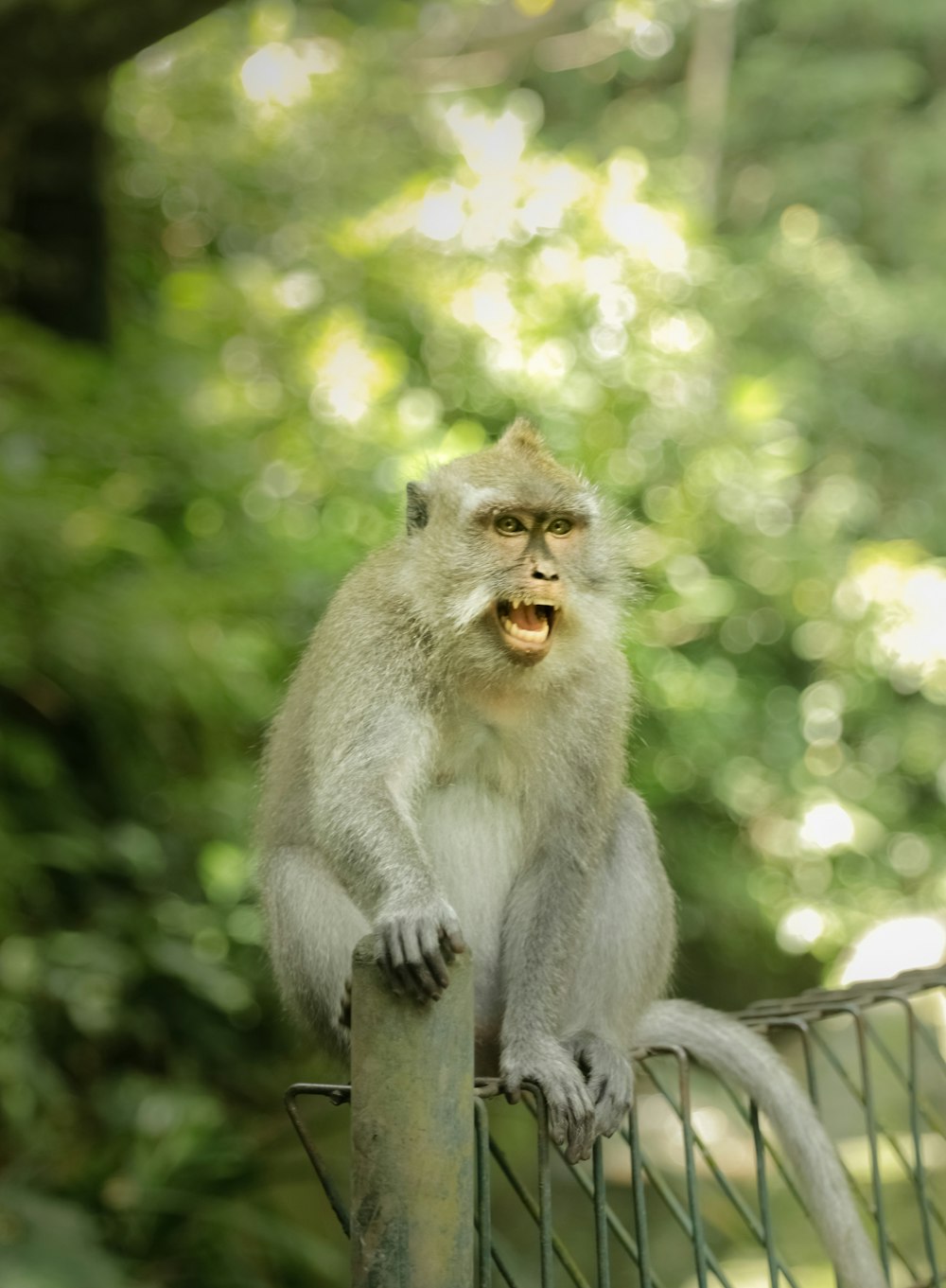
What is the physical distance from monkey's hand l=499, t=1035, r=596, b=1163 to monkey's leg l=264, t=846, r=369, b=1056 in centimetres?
38

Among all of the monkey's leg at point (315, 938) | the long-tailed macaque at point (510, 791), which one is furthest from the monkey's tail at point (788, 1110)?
the monkey's leg at point (315, 938)

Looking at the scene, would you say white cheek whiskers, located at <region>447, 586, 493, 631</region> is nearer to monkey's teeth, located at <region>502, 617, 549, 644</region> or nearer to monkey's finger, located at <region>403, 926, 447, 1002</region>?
monkey's teeth, located at <region>502, 617, 549, 644</region>

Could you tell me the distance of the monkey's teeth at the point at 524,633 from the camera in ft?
10.0

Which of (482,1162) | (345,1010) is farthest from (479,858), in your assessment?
(482,1162)

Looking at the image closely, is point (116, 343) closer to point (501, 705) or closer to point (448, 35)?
point (501, 705)

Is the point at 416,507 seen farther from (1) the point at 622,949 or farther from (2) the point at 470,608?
(1) the point at 622,949

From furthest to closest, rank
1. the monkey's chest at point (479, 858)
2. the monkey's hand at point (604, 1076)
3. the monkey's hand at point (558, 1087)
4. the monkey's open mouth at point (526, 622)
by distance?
the monkey's chest at point (479, 858), the monkey's open mouth at point (526, 622), the monkey's hand at point (604, 1076), the monkey's hand at point (558, 1087)

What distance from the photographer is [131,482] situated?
5496 mm

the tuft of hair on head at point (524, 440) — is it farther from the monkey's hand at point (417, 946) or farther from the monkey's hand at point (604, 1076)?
the monkey's hand at point (604, 1076)

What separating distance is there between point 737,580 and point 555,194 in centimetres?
242

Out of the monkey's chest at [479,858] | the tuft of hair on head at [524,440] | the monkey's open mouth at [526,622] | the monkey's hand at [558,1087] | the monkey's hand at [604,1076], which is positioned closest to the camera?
the monkey's hand at [558,1087]

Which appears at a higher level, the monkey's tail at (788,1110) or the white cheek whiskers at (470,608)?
the white cheek whiskers at (470,608)

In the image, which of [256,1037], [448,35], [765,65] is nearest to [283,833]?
[256,1037]

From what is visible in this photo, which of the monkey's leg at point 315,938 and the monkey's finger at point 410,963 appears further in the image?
the monkey's leg at point 315,938
